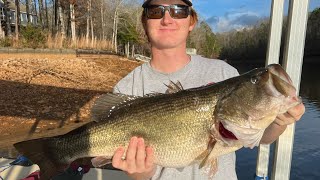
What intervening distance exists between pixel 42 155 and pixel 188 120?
1207 millimetres

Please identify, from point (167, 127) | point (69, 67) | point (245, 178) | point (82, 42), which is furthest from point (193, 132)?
point (82, 42)

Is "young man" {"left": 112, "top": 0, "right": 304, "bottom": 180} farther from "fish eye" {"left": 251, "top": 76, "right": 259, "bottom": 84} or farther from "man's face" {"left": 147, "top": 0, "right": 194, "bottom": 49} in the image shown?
"fish eye" {"left": 251, "top": 76, "right": 259, "bottom": 84}

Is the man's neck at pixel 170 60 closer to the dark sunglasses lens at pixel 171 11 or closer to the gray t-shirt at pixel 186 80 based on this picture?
the gray t-shirt at pixel 186 80

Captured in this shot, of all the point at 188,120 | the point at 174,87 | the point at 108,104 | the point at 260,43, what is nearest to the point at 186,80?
the point at 174,87

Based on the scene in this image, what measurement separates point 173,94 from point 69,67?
2291 cm

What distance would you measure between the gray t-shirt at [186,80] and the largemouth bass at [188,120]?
0.27m

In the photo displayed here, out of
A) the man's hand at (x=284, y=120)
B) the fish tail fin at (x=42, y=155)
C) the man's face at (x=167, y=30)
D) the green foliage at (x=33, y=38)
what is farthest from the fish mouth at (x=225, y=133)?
the green foliage at (x=33, y=38)

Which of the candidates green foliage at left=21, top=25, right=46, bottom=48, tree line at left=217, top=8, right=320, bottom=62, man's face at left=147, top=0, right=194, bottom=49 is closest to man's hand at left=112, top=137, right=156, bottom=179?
man's face at left=147, top=0, right=194, bottom=49

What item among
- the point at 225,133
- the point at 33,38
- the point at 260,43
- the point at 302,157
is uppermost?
the point at 33,38

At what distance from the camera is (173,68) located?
293 centimetres

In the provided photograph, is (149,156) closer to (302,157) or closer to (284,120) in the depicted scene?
(284,120)

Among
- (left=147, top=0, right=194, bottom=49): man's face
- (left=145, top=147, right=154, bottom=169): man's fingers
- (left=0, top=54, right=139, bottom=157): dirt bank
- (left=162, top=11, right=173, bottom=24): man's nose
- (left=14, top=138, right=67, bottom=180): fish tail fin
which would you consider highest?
(left=162, top=11, right=173, bottom=24): man's nose

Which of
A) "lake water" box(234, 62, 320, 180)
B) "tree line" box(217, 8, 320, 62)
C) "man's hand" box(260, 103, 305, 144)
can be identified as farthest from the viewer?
"tree line" box(217, 8, 320, 62)

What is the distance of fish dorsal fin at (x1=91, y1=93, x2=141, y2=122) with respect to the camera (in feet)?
8.68
